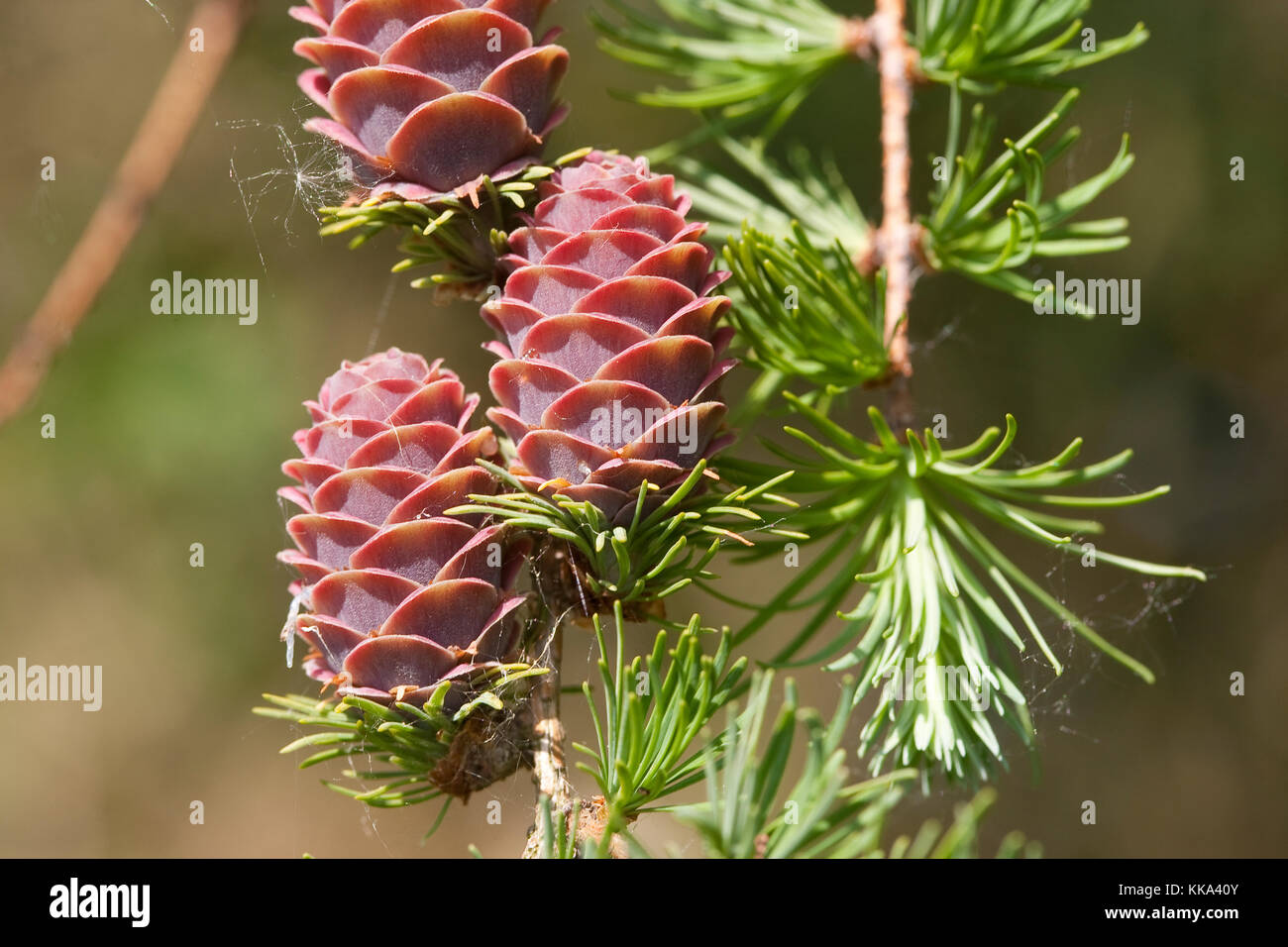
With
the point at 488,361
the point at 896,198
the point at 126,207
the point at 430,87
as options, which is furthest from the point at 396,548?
the point at 488,361

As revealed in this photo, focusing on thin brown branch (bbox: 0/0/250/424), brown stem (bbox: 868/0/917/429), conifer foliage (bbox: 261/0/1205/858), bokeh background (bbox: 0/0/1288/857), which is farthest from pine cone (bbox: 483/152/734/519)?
bokeh background (bbox: 0/0/1288/857)

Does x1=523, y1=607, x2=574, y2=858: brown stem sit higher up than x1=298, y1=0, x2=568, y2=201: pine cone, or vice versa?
x1=298, y1=0, x2=568, y2=201: pine cone

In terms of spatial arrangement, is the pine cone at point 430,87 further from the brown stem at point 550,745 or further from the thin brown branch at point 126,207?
the thin brown branch at point 126,207

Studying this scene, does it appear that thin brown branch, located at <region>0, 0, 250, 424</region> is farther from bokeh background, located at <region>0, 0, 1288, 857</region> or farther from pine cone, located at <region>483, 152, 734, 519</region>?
pine cone, located at <region>483, 152, 734, 519</region>

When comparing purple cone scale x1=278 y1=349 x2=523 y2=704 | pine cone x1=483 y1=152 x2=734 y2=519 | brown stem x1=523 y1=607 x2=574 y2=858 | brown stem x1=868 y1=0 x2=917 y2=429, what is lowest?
brown stem x1=523 y1=607 x2=574 y2=858

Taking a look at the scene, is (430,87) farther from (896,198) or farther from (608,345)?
(896,198)

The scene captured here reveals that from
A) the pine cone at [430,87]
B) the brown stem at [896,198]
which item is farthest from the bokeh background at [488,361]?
the pine cone at [430,87]
